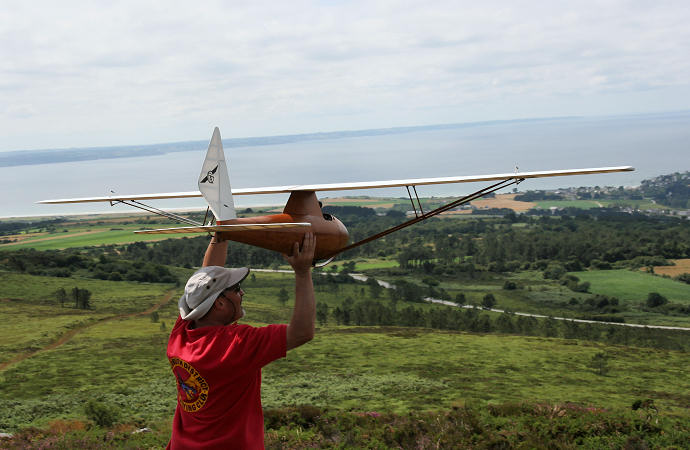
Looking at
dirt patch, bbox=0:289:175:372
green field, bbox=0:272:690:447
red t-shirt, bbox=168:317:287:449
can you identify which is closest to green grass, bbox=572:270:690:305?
green field, bbox=0:272:690:447

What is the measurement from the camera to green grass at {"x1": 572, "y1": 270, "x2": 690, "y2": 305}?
325 feet

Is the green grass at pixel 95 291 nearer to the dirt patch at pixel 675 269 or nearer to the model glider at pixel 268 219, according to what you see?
the model glider at pixel 268 219

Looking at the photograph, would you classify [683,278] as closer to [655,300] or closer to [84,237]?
[655,300]

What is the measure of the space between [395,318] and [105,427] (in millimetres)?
63371

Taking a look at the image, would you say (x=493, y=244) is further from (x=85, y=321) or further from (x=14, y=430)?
(x=14, y=430)

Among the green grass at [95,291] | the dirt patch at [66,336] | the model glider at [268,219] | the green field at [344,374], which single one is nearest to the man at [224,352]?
the model glider at [268,219]

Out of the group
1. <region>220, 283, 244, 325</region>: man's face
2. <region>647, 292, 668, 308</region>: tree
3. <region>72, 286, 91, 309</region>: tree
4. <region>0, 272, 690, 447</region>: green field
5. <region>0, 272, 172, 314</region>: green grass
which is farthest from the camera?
<region>647, 292, 668, 308</region>: tree

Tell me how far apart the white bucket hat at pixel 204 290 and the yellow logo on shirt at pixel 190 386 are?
17.4 inches

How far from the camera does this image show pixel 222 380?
14.3 feet

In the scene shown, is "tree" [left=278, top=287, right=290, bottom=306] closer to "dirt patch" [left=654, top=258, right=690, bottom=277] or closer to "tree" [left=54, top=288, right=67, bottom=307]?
"tree" [left=54, top=288, right=67, bottom=307]

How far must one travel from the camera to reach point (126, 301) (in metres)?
73.2

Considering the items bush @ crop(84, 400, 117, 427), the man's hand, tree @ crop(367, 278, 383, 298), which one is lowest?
tree @ crop(367, 278, 383, 298)

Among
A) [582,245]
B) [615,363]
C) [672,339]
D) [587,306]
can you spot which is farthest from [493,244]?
[615,363]

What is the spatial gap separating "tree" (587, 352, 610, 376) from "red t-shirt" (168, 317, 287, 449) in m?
44.2
